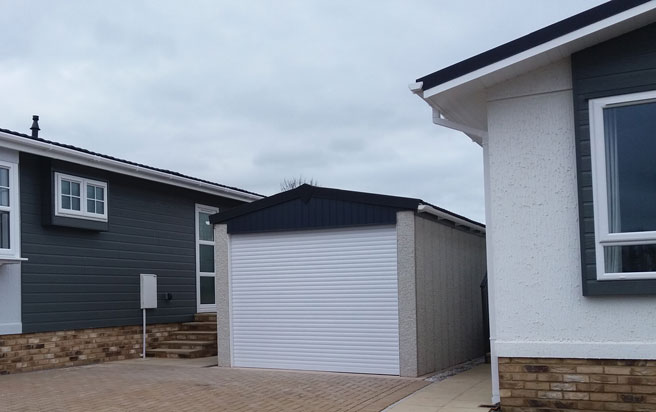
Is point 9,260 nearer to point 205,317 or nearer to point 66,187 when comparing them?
point 66,187

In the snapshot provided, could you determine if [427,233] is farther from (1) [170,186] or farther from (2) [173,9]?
(1) [170,186]

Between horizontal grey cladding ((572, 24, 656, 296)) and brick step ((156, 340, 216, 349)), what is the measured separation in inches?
376

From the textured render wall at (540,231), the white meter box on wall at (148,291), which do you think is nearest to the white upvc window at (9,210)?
the white meter box on wall at (148,291)

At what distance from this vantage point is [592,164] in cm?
698

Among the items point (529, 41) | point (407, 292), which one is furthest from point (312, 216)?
point (529, 41)

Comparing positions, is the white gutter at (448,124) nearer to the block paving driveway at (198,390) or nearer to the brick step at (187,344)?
the block paving driveway at (198,390)

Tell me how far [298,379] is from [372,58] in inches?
251

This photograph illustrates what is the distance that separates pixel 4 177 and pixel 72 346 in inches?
133

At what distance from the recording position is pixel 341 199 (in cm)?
1178

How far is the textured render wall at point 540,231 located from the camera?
7.01 m

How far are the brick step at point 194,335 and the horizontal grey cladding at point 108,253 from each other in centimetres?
35


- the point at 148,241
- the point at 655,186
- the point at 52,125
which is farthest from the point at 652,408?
the point at 52,125

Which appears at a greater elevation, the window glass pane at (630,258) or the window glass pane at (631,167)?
the window glass pane at (631,167)

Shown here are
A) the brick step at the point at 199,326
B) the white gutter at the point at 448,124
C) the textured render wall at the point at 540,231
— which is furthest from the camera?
the brick step at the point at 199,326
